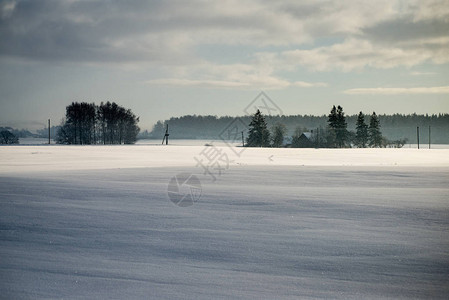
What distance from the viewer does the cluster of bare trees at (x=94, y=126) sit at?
265 ft

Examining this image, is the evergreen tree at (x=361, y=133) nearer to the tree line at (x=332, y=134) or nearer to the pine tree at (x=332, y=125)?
the tree line at (x=332, y=134)

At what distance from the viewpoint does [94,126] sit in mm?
82250

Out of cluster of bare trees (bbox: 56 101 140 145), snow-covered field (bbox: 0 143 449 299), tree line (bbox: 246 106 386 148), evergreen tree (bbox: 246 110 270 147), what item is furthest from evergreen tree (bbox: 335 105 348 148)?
snow-covered field (bbox: 0 143 449 299)

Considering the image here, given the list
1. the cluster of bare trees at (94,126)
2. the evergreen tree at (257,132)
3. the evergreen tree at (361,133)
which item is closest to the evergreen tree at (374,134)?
the evergreen tree at (361,133)

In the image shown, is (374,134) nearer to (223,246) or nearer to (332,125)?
(332,125)

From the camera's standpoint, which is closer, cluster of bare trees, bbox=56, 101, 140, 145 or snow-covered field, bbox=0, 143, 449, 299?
snow-covered field, bbox=0, 143, 449, 299

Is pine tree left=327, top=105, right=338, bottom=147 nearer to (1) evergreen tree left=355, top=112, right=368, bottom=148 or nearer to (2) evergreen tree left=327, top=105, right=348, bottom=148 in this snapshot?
(2) evergreen tree left=327, top=105, right=348, bottom=148

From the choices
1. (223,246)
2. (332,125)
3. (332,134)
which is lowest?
(223,246)

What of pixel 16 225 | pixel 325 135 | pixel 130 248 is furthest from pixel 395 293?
pixel 325 135

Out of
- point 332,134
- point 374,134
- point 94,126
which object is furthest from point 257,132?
point 94,126

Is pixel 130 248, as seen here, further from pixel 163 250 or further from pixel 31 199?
pixel 31 199

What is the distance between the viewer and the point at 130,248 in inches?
187

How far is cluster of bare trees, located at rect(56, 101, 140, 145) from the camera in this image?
80.9 meters

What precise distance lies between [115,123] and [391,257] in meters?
82.1
